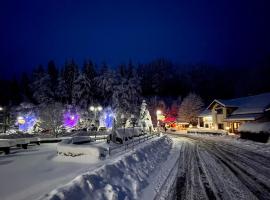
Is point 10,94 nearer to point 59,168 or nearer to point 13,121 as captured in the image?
point 13,121

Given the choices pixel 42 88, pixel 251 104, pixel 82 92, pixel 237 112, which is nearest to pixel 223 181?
pixel 251 104

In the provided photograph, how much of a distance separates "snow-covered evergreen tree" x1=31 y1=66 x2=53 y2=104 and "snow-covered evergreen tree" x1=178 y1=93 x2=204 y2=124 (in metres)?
42.3

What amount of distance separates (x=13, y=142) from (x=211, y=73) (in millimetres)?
125302

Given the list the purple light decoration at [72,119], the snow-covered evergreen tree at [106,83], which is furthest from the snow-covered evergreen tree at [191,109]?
the purple light decoration at [72,119]

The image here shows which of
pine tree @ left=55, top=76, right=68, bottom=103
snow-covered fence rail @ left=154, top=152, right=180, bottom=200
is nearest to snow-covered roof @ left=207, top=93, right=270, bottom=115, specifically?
snow-covered fence rail @ left=154, top=152, right=180, bottom=200

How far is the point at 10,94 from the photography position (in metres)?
88.0

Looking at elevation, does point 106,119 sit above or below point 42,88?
below

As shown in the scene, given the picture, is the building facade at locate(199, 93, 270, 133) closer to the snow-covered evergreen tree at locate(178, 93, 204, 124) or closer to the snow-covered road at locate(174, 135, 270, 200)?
the snow-covered evergreen tree at locate(178, 93, 204, 124)

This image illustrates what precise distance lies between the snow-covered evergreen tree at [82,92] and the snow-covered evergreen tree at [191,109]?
30.8 metres

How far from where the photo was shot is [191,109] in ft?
285

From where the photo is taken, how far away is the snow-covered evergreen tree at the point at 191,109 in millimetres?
86062

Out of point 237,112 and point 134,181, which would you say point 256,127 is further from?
point 134,181

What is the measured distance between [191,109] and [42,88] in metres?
47.0

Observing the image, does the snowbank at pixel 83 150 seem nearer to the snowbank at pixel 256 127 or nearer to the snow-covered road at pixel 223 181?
the snow-covered road at pixel 223 181
